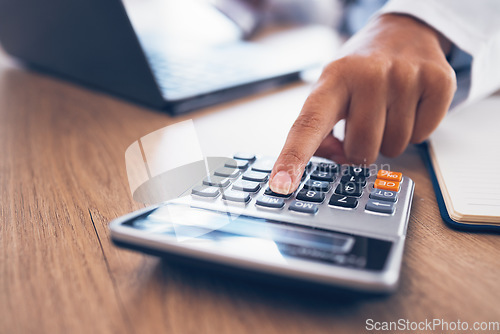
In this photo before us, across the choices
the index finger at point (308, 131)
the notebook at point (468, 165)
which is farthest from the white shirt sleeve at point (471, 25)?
the index finger at point (308, 131)

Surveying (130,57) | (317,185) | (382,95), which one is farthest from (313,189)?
(130,57)

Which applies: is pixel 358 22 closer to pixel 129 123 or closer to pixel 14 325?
pixel 129 123

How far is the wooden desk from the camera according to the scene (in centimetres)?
20

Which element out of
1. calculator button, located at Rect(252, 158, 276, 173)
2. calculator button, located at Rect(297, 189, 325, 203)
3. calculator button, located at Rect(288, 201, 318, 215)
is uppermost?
calculator button, located at Rect(252, 158, 276, 173)

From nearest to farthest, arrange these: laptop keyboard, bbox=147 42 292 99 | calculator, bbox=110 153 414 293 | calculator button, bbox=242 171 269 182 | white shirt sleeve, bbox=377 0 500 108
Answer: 1. calculator, bbox=110 153 414 293
2. calculator button, bbox=242 171 269 182
3. white shirt sleeve, bbox=377 0 500 108
4. laptop keyboard, bbox=147 42 292 99

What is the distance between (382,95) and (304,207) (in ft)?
0.51

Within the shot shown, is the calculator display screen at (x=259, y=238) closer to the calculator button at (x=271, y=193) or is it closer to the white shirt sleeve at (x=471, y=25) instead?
the calculator button at (x=271, y=193)

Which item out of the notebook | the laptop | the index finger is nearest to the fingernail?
the index finger

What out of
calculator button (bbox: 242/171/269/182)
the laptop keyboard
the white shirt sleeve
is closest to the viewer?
calculator button (bbox: 242/171/269/182)

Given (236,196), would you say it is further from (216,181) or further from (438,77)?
(438,77)

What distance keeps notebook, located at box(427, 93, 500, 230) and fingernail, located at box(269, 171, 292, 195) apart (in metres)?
0.11

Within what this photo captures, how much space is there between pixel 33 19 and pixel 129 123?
0.84 feet

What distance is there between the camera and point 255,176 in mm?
301

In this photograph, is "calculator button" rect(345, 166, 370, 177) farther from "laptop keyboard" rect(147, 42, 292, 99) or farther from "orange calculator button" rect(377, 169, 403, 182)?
"laptop keyboard" rect(147, 42, 292, 99)
